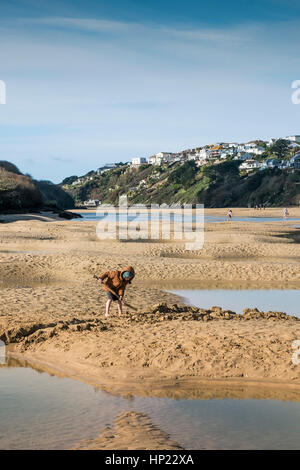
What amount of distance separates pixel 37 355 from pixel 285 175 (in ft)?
403

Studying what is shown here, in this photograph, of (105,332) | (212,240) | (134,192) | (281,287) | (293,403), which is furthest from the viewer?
(134,192)

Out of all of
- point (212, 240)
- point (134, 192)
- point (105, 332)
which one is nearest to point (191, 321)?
point (105, 332)

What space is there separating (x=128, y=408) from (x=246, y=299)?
10.7m

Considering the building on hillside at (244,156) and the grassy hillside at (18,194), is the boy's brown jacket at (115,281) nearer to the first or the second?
the grassy hillside at (18,194)

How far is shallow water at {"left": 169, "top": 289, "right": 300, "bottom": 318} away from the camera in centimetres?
1694

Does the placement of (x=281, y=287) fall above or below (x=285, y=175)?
below

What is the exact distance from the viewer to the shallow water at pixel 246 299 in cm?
1694

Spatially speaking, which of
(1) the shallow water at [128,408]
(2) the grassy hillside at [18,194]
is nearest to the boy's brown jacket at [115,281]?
(1) the shallow water at [128,408]

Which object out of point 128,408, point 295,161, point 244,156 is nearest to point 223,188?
point 295,161

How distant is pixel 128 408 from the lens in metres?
8.21

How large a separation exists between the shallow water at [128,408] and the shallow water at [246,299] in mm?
7887

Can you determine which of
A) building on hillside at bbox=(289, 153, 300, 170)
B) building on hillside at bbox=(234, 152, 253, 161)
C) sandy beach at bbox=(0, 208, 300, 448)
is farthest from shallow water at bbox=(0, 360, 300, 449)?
building on hillside at bbox=(234, 152, 253, 161)

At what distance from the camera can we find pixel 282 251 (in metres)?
29.3
